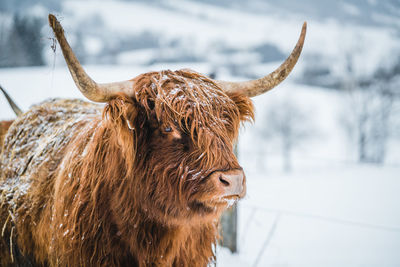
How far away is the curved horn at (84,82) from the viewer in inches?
46.8

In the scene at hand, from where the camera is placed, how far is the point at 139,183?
1626 mm

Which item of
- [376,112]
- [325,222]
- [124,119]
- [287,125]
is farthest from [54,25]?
[287,125]

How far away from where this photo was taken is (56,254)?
1.84 m

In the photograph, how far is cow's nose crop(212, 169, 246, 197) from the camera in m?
1.34

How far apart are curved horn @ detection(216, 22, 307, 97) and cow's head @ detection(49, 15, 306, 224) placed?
0.25 meters

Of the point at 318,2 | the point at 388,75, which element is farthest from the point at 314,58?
the point at 388,75

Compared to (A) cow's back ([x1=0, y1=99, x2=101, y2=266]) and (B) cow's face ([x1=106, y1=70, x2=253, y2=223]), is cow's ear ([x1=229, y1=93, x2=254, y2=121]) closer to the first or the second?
(B) cow's face ([x1=106, y1=70, x2=253, y2=223])


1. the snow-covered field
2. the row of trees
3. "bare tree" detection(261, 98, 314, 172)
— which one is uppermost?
the row of trees

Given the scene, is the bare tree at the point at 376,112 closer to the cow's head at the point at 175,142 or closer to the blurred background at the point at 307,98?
the blurred background at the point at 307,98

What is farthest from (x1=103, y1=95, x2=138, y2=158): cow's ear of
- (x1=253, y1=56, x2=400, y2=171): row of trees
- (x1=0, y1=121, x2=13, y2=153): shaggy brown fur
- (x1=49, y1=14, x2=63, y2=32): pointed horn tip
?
(x1=253, y1=56, x2=400, y2=171): row of trees

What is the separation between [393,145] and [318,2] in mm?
7221

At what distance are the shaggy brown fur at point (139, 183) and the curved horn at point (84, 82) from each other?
0.20 ft

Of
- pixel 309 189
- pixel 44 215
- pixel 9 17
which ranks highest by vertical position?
pixel 9 17

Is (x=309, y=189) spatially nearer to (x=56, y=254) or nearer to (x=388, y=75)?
(x=388, y=75)
